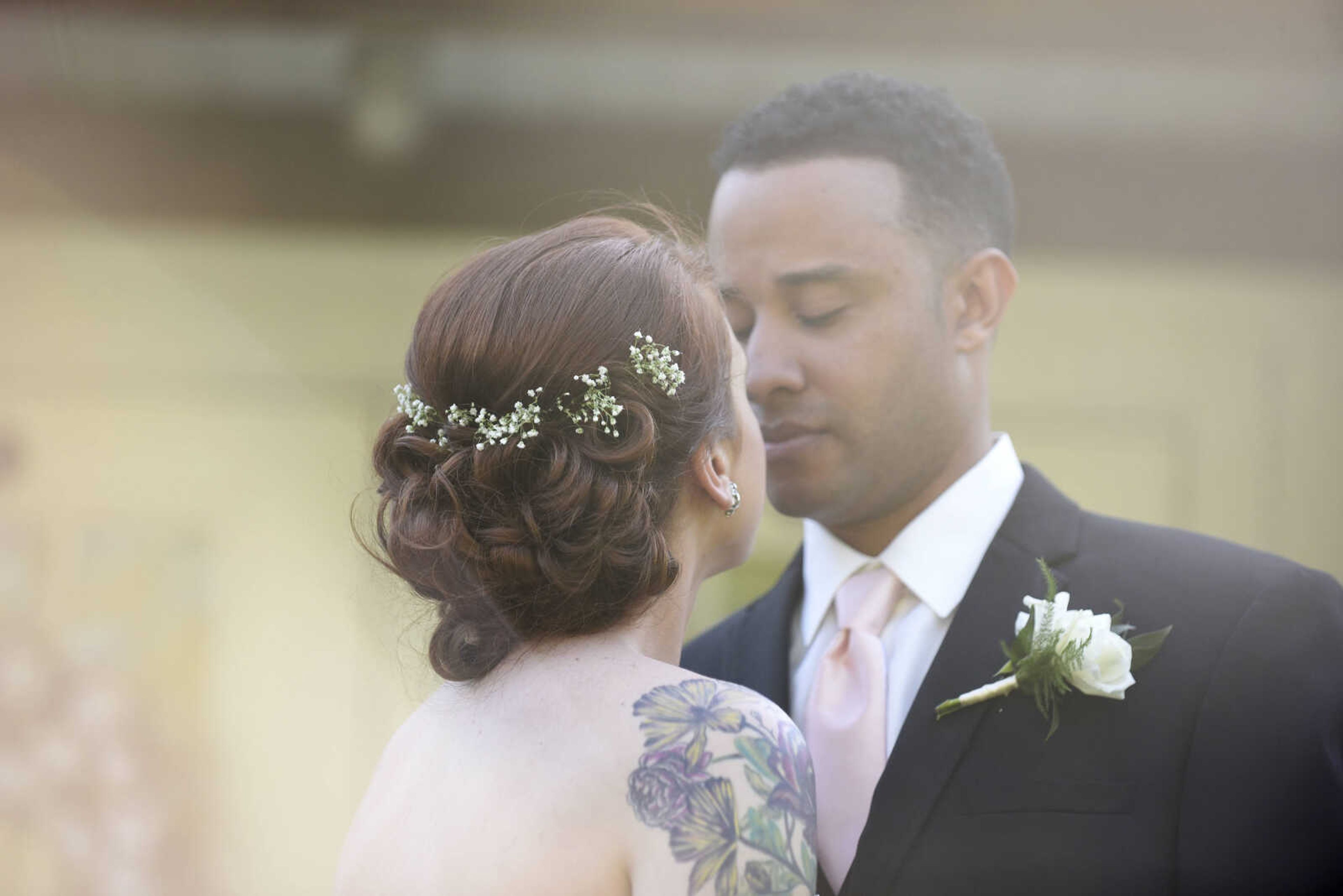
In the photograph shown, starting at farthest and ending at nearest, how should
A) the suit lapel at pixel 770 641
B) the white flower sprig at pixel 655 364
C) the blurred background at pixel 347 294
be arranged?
the blurred background at pixel 347 294
the suit lapel at pixel 770 641
the white flower sprig at pixel 655 364

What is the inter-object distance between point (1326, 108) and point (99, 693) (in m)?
3.19

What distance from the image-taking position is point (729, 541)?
147cm

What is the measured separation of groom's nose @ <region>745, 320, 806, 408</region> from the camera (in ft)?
6.35

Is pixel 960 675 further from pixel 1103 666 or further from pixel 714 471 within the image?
pixel 714 471

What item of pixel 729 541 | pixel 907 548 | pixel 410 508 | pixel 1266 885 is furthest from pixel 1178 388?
pixel 410 508

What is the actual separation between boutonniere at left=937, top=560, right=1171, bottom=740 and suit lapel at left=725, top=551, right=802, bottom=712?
339 millimetres

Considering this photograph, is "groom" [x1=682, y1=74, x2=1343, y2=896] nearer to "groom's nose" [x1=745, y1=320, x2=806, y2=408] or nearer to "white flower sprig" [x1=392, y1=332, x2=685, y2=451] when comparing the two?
"groom's nose" [x1=745, y1=320, x2=806, y2=408]

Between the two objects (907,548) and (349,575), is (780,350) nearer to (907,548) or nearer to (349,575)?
(907,548)

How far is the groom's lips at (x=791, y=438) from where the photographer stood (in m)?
1.97

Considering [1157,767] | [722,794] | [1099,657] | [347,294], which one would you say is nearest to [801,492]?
[1099,657]

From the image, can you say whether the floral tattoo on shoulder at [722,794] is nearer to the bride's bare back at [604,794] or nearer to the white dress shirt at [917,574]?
the bride's bare back at [604,794]

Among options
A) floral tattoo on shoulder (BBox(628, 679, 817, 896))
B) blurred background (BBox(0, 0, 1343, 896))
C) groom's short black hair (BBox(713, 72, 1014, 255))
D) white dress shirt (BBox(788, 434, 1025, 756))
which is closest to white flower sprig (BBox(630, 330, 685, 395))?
floral tattoo on shoulder (BBox(628, 679, 817, 896))

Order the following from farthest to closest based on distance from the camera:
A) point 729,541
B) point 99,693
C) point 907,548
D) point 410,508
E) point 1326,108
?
point 99,693
point 1326,108
point 907,548
point 729,541
point 410,508

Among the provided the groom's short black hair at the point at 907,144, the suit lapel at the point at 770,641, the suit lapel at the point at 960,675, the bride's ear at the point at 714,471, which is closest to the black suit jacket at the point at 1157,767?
the suit lapel at the point at 960,675
